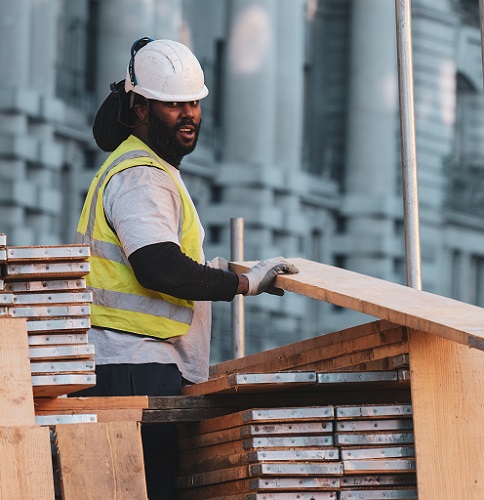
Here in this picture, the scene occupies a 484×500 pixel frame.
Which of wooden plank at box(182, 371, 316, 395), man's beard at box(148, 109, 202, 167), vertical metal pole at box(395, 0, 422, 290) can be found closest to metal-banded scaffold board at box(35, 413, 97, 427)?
wooden plank at box(182, 371, 316, 395)

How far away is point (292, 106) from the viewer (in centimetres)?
3067

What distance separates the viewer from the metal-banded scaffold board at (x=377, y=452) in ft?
18.1

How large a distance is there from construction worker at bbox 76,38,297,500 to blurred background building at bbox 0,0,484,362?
1670 cm

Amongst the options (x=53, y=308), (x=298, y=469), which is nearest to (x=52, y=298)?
(x=53, y=308)

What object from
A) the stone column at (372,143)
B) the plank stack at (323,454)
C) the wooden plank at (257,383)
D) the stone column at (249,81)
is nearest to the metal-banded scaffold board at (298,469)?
the plank stack at (323,454)

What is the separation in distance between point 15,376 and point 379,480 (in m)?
1.05

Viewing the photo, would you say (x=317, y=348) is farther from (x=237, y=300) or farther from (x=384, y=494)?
(x=237, y=300)

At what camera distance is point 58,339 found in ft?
17.9

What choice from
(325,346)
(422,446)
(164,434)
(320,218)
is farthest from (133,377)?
(320,218)

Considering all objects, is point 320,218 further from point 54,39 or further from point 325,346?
point 325,346

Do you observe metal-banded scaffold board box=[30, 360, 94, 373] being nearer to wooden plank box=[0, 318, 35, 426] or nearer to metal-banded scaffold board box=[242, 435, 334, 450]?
wooden plank box=[0, 318, 35, 426]

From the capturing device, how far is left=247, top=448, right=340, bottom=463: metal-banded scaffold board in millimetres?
5461

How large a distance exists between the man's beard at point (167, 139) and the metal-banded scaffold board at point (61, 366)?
101 centimetres

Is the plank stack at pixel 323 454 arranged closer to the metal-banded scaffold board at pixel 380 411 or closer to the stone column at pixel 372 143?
the metal-banded scaffold board at pixel 380 411
